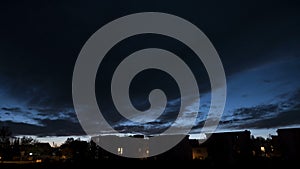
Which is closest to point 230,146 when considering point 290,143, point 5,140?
point 290,143

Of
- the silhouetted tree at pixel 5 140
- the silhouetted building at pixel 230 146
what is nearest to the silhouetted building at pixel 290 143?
the silhouetted building at pixel 230 146

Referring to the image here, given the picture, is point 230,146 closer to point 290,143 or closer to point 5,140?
point 290,143

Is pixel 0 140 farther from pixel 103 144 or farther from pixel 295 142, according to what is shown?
pixel 295 142

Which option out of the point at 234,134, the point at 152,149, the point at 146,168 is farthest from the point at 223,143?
the point at 146,168

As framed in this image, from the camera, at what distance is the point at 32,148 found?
7831 cm

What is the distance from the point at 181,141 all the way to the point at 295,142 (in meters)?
19.5

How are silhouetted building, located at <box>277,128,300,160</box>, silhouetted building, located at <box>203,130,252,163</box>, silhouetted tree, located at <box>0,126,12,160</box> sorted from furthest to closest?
silhouetted tree, located at <box>0,126,12,160</box>, silhouetted building, located at <box>203,130,252,163</box>, silhouetted building, located at <box>277,128,300,160</box>

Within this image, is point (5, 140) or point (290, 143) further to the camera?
point (5, 140)

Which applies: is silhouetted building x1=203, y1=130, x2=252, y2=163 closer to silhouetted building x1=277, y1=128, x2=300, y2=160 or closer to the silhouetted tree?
silhouetted building x1=277, y1=128, x2=300, y2=160

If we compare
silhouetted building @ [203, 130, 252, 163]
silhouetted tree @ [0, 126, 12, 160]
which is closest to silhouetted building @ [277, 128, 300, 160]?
silhouetted building @ [203, 130, 252, 163]

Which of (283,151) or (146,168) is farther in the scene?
(283,151)

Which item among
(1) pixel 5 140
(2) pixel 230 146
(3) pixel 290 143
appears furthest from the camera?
(1) pixel 5 140

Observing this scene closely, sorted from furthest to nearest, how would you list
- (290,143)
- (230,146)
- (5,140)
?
(5,140) < (230,146) < (290,143)

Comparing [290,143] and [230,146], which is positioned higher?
[290,143]
